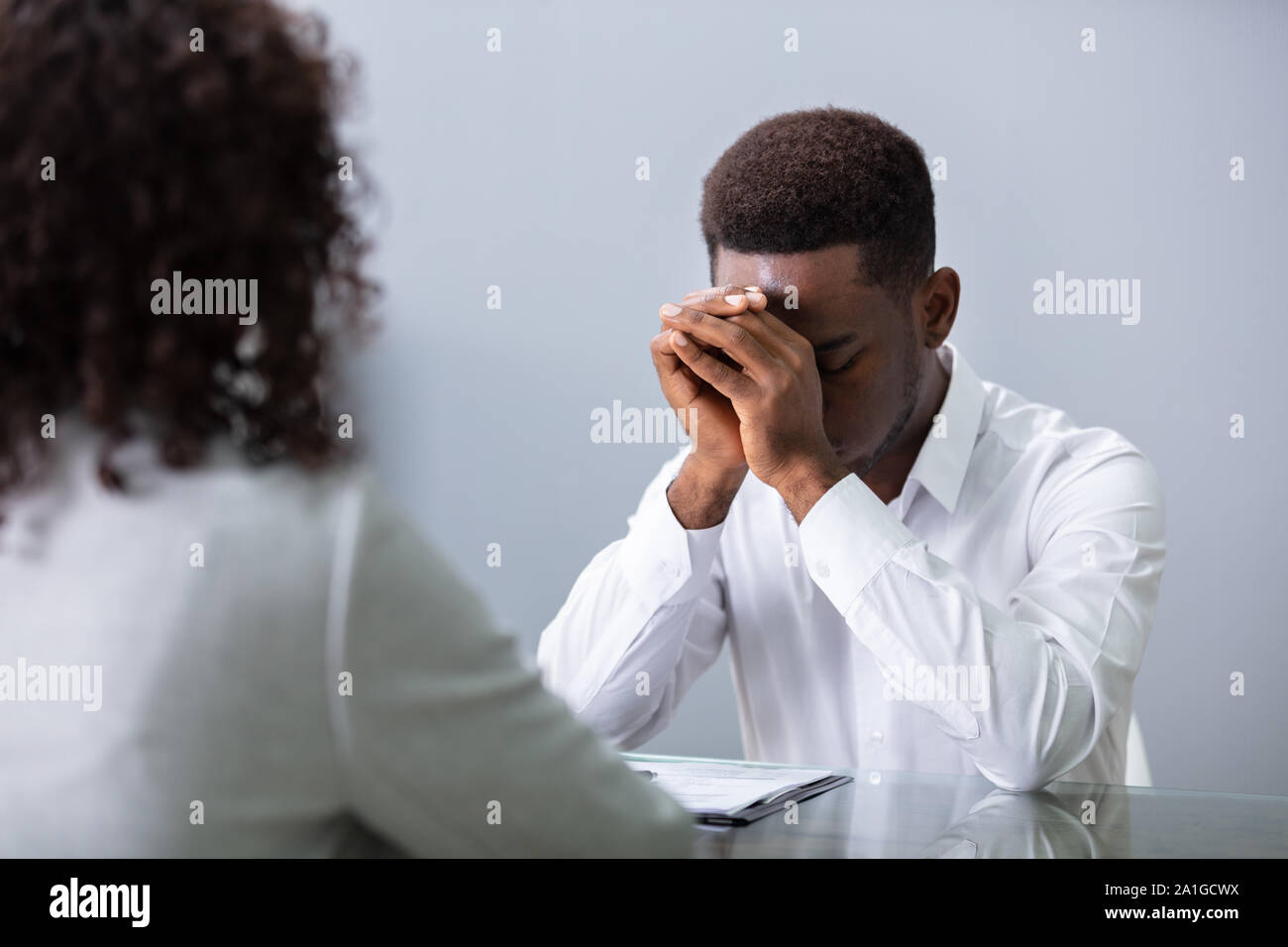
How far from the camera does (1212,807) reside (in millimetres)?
1116

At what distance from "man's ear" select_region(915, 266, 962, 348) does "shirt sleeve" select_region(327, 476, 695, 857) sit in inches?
43.8

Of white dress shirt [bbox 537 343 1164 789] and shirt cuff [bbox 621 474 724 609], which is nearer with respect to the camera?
white dress shirt [bbox 537 343 1164 789]

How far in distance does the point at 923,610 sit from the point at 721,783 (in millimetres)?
301

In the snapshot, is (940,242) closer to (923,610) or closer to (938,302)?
(938,302)

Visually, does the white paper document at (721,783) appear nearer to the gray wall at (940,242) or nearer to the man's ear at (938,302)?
the man's ear at (938,302)

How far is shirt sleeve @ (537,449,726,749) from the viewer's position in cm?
146

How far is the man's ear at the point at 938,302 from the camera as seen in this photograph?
5.23ft

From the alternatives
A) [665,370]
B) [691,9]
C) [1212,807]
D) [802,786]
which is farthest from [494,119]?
[1212,807]

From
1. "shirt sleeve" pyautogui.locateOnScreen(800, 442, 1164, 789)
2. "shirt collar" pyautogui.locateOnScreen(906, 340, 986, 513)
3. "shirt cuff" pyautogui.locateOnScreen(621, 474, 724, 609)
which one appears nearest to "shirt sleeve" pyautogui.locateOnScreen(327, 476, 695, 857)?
"shirt sleeve" pyautogui.locateOnScreen(800, 442, 1164, 789)

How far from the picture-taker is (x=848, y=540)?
128 centimetres

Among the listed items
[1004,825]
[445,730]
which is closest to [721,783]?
[1004,825]

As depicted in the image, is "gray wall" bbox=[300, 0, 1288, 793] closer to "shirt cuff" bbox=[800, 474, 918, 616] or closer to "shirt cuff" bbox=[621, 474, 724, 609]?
"shirt cuff" bbox=[621, 474, 724, 609]

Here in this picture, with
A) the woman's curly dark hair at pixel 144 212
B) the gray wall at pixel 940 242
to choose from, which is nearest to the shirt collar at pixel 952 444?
the gray wall at pixel 940 242

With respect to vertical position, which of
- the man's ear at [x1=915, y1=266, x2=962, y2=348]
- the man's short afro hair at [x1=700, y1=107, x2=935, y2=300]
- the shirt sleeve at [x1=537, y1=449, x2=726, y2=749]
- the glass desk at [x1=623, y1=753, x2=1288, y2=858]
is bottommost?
the glass desk at [x1=623, y1=753, x2=1288, y2=858]
